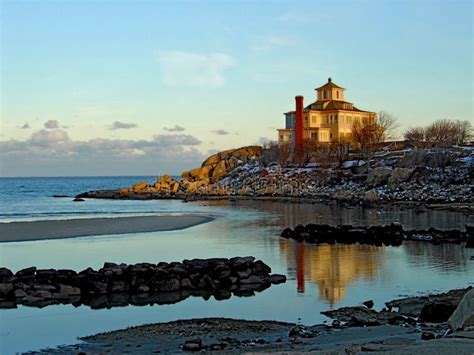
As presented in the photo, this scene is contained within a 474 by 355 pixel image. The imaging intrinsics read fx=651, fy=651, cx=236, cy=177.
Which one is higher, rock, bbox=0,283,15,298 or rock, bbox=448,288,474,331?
rock, bbox=448,288,474,331

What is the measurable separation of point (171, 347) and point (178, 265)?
7514 millimetres

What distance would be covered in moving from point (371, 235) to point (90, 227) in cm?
1643

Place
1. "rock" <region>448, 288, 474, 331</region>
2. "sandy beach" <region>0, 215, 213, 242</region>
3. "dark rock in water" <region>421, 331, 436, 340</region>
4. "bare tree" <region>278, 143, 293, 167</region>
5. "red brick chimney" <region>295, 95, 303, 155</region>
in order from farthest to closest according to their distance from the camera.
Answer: "bare tree" <region>278, 143, 293, 167</region> < "red brick chimney" <region>295, 95, 303, 155</region> < "sandy beach" <region>0, 215, 213, 242</region> < "dark rock in water" <region>421, 331, 436, 340</region> < "rock" <region>448, 288, 474, 331</region>

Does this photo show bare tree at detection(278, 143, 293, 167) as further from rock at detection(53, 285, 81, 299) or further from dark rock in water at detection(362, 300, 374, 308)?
dark rock in water at detection(362, 300, 374, 308)

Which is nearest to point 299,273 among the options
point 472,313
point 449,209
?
point 472,313

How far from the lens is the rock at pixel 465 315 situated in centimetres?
929

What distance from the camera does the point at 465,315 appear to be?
943cm

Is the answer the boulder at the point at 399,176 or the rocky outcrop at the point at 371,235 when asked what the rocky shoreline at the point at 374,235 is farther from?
the boulder at the point at 399,176

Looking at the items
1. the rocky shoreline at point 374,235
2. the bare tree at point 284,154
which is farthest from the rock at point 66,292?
the bare tree at point 284,154

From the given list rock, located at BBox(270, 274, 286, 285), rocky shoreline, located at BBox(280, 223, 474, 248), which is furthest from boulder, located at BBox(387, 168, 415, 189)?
rock, located at BBox(270, 274, 286, 285)

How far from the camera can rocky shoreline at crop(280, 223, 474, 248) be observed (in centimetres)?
2727

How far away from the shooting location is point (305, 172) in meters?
80.2

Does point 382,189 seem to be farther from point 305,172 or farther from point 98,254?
point 98,254

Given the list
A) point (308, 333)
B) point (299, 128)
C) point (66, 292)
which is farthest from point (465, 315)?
point (299, 128)
